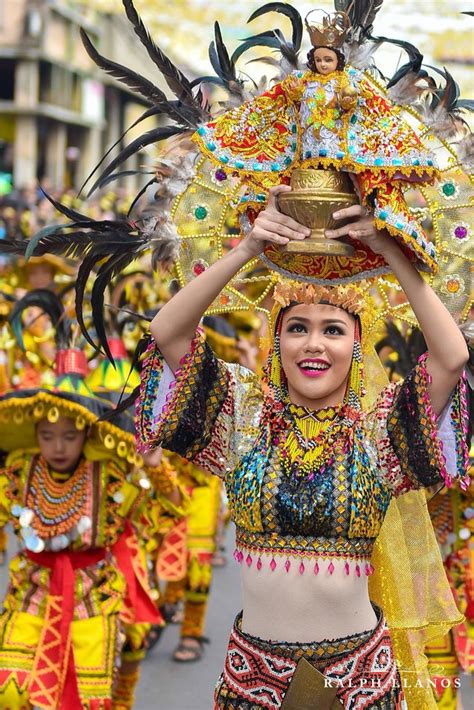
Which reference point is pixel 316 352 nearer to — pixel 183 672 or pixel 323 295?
pixel 323 295

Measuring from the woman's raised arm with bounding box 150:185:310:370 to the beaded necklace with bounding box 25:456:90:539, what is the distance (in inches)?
72.8

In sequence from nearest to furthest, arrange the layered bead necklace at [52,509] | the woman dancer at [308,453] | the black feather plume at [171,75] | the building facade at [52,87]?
the woman dancer at [308,453] < the black feather plume at [171,75] < the layered bead necklace at [52,509] < the building facade at [52,87]

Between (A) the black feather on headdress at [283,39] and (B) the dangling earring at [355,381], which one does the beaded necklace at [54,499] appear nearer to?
(B) the dangling earring at [355,381]

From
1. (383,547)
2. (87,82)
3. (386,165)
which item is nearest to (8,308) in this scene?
(383,547)

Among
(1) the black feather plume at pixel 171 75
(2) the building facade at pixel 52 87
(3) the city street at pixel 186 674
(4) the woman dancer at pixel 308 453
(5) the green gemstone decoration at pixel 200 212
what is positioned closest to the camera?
(4) the woman dancer at pixel 308 453

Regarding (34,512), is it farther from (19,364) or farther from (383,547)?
A: (19,364)

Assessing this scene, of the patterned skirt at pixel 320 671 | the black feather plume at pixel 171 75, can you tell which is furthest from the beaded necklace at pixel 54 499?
the black feather plume at pixel 171 75

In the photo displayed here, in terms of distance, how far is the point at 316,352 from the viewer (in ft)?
11.9

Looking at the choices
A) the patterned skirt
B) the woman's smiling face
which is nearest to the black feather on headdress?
the woman's smiling face

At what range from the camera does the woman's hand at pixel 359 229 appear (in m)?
3.23

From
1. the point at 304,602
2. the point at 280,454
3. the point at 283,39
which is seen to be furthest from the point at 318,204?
the point at 304,602

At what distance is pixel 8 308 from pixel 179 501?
9.93 feet

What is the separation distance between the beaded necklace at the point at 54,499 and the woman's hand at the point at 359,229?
8.15 ft

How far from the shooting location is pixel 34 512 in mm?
A: 5336
